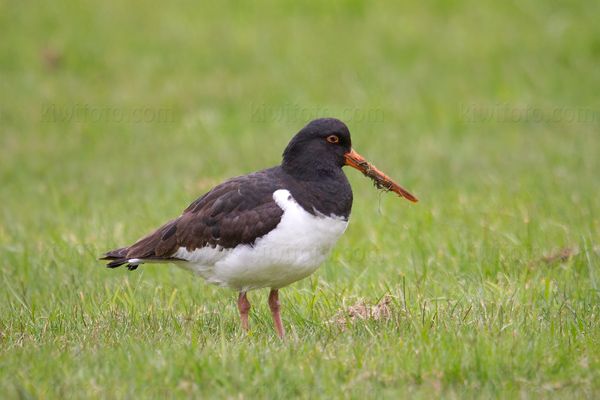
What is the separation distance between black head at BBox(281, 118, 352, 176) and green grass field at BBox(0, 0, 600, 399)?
107 centimetres

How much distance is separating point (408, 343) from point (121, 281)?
11.3 ft

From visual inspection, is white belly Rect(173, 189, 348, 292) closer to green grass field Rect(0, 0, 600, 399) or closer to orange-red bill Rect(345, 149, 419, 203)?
green grass field Rect(0, 0, 600, 399)

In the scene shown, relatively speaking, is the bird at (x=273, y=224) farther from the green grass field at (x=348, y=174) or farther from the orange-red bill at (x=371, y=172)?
the green grass field at (x=348, y=174)

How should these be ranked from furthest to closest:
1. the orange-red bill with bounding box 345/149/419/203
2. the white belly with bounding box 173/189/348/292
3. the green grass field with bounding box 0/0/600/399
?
1. the orange-red bill with bounding box 345/149/419/203
2. the white belly with bounding box 173/189/348/292
3. the green grass field with bounding box 0/0/600/399

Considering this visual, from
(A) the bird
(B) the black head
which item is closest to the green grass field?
(A) the bird

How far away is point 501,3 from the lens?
15.8 meters

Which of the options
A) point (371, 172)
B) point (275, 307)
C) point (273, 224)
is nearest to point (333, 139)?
point (371, 172)

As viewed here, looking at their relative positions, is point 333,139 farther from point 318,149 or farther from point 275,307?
point 275,307

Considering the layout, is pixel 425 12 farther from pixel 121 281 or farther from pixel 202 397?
pixel 202 397

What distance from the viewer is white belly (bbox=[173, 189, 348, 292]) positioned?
5.13 metres

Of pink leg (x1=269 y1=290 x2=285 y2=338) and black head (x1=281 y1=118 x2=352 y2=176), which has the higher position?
black head (x1=281 y1=118 x2=352 y2=176)

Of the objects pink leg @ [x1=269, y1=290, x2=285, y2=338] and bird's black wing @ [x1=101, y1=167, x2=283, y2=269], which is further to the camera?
pink leg @ [x1=269, y1=290, x2=285, y2=338]

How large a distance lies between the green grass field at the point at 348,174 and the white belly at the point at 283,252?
424mm

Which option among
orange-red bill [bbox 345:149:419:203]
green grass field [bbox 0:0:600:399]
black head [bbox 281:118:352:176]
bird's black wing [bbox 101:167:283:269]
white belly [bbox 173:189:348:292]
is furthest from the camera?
orange-red bill [bbox 345:149:419:203]
